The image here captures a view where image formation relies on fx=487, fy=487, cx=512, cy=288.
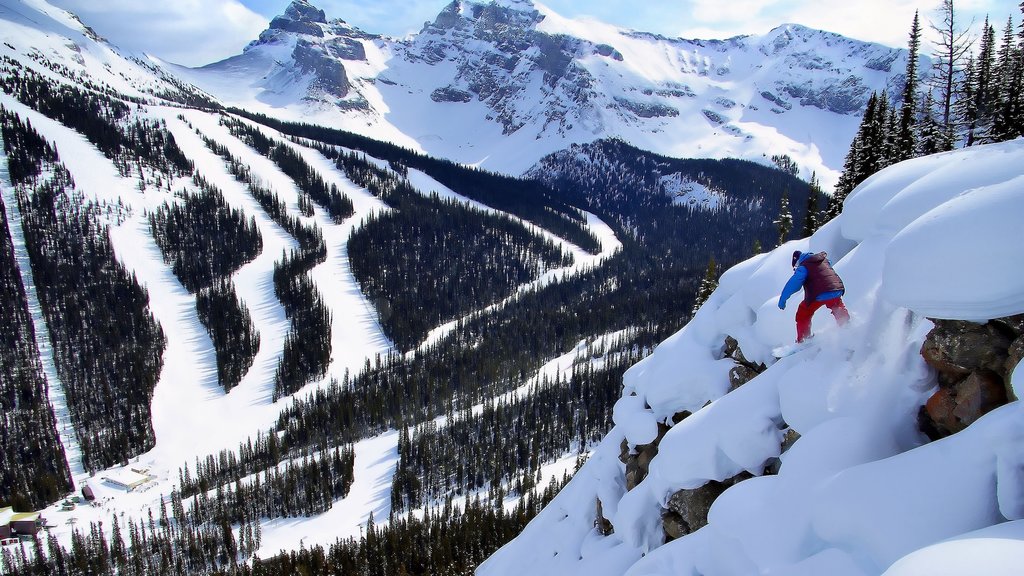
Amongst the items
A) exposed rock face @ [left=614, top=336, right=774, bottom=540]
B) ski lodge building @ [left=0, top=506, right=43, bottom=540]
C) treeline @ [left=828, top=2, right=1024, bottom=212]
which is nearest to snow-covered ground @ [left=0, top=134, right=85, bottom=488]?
ski lodge building @ [left=0, top=506, right=43, bottom=540]

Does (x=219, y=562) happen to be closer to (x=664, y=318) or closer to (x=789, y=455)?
(x=789, y=455)

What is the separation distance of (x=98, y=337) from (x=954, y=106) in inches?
8677

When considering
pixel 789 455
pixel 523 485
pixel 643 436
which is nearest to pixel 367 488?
pixel 523 485

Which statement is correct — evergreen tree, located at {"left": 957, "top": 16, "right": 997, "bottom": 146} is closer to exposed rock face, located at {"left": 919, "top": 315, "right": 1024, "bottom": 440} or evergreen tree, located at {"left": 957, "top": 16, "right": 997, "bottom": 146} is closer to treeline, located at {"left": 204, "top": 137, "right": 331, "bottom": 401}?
exposed rock face, located at {"left": 919, "top": 315, "right": 1024, "bottom": 440}

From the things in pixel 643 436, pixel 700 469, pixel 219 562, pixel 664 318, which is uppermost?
pixel 700 469

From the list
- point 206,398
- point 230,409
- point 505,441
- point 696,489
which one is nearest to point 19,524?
point 230,409

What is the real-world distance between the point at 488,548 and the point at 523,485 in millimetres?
20994

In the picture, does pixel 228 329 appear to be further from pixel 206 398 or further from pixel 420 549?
pixel 420 549

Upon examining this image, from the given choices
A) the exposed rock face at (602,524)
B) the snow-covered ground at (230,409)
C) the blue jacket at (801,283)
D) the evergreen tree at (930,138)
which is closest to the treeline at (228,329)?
the snow-covered ground at (230,409)

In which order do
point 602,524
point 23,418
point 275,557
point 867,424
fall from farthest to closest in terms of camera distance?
point 23,418 → point 275,557 → point 602,524 → point 867,424

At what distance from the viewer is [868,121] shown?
49625 mm

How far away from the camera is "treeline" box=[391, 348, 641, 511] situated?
335 feet

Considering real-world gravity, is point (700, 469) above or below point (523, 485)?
above

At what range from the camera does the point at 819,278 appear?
11273 mm
